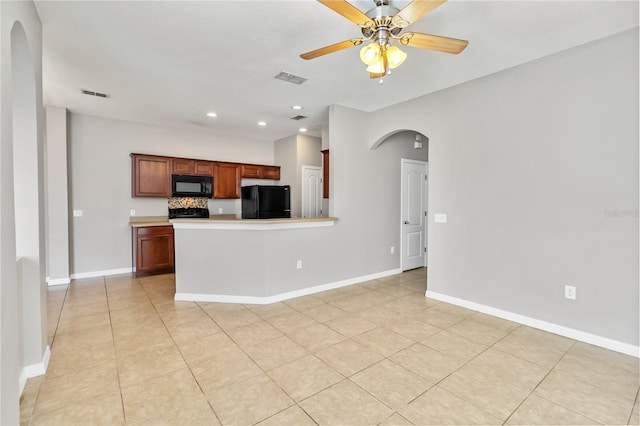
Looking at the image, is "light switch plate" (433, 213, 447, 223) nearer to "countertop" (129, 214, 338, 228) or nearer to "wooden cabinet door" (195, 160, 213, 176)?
"countertop" (129, 214, 338, 228)

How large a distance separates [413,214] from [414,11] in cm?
407

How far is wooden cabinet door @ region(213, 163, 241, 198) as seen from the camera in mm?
6082

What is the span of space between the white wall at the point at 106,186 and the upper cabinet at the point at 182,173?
217 millimetres

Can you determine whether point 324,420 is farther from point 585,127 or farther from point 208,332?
point 585,127

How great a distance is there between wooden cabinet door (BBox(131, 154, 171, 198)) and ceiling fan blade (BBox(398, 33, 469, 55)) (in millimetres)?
4884

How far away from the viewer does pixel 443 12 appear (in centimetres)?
225

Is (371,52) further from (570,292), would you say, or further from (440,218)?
(570,292)

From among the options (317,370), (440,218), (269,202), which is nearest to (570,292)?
(440,218)

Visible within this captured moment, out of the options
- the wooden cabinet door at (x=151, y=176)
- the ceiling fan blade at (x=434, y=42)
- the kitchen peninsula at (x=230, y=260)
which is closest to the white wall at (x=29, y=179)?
the kitchen peninsula at (x=230, y=260)

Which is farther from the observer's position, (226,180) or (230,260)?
A: (226,180)

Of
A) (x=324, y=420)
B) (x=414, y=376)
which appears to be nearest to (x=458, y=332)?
(x=414, y=376)

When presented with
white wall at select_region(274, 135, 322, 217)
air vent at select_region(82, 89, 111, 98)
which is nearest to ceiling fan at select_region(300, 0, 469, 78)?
air vent at select_region(82, 89, 111, 98)

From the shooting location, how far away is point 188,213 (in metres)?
5.70

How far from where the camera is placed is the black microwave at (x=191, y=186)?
5.62 metres
